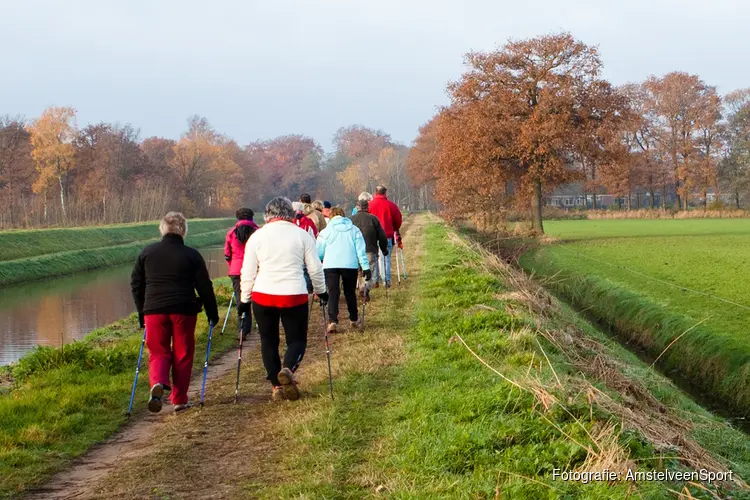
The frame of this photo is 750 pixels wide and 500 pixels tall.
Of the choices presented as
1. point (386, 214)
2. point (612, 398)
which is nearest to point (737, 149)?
point (386, 214)

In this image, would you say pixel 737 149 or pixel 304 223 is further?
pixel 737 149

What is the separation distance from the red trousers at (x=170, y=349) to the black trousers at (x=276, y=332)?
0.76 metres

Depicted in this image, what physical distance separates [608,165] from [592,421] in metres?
38.3

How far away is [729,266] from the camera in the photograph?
24.6 m

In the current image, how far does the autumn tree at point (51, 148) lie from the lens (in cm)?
6638

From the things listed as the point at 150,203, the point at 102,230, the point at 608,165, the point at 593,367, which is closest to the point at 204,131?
the point at 150,203

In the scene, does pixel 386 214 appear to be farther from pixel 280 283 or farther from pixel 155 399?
pixel 155 399

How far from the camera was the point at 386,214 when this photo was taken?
54.9 ft

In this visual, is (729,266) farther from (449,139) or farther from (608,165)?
(449,139)

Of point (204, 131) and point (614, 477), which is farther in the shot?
point (204, 131)

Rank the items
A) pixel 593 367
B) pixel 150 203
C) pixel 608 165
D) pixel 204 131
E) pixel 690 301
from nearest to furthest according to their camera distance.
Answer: pixel 593 367
pixel 690 301
pixel 608 165
pixel 150 203
pixel 204 131

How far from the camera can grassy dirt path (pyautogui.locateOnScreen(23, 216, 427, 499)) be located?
5.72m

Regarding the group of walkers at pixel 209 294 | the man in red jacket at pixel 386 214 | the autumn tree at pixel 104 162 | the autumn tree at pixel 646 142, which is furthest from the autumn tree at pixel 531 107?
the autumn tree at pixel 646 142

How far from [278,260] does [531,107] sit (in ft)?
118
